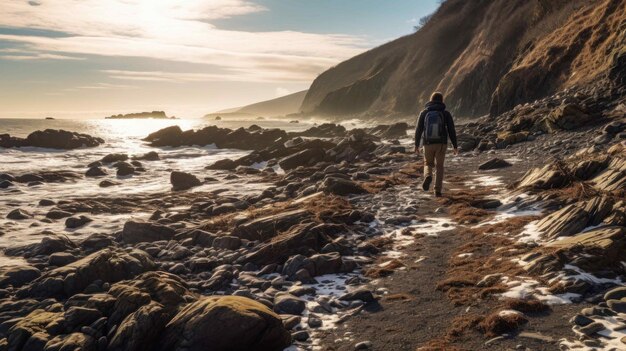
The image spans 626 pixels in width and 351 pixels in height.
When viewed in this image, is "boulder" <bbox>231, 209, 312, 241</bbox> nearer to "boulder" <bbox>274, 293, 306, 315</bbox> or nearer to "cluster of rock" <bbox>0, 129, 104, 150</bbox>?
"boulder" <bbox>274, 293, 306, 315</bbox>

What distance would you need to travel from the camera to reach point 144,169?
29.8 m

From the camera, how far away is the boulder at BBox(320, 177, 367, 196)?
14602 mm

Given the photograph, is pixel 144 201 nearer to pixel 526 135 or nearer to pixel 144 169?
pixel 144 169

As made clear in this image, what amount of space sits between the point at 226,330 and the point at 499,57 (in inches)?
1986

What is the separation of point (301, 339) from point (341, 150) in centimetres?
2197

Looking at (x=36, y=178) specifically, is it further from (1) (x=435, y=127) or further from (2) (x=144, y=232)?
(1) (x=435, y=127)

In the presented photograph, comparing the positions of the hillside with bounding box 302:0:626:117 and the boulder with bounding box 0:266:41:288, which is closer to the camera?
the boulder with bounding box 0:266:41:288

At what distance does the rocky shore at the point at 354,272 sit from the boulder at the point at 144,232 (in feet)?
0.14

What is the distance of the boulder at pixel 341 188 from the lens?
1460 centimetres

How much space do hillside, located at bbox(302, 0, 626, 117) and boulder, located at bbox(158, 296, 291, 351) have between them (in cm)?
2259

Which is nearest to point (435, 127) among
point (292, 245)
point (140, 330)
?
point (292, 245)

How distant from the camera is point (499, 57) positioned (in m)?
48.7

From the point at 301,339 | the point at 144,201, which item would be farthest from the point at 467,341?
the point at 144,201

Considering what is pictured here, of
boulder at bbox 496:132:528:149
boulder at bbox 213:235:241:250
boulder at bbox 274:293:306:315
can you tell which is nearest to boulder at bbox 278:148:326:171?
boulder at bbox 496:132:528:149
